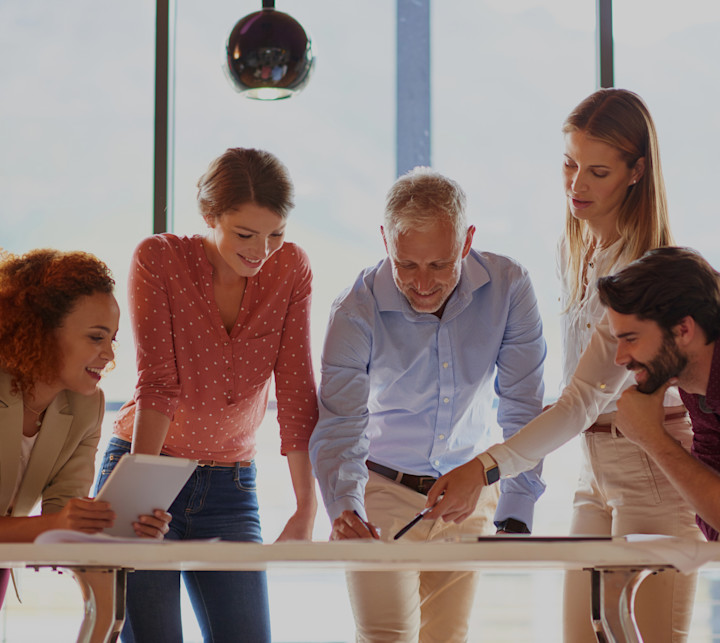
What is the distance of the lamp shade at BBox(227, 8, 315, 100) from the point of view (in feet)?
6.84

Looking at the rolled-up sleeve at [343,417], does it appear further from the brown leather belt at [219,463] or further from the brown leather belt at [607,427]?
the brown leather belt at [607,427]

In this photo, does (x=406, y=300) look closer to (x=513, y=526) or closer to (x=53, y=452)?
(x=513, y=526)

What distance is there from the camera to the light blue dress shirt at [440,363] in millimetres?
2135

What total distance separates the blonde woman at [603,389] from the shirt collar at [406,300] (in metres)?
0.25

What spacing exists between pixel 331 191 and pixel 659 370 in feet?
13.1

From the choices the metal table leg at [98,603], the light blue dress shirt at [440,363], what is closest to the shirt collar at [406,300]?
the light blue dress shirt at [440,363]

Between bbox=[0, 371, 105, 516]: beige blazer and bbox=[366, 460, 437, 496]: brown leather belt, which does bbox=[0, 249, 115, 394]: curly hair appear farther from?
bbox=[366, 460, 437, 496]: brown leather belt

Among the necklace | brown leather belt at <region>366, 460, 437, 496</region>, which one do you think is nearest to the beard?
brown leather belt at <region>366, 460, 437, 496</region>

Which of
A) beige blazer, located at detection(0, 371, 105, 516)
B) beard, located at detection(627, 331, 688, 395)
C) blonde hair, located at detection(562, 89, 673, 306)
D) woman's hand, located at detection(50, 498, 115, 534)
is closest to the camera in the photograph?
woman's hand, located at detection(50, 498, 115, 534)

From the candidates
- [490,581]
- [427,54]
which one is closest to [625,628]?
[427,54]

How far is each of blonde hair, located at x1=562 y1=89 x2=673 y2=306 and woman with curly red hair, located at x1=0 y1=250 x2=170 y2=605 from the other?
1.14 meters

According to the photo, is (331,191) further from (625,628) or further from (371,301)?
(625,628)

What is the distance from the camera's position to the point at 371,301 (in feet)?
7.10

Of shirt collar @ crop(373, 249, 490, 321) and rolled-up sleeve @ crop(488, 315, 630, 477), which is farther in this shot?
shirt collar @ crop(373, 249, 490, 321)
